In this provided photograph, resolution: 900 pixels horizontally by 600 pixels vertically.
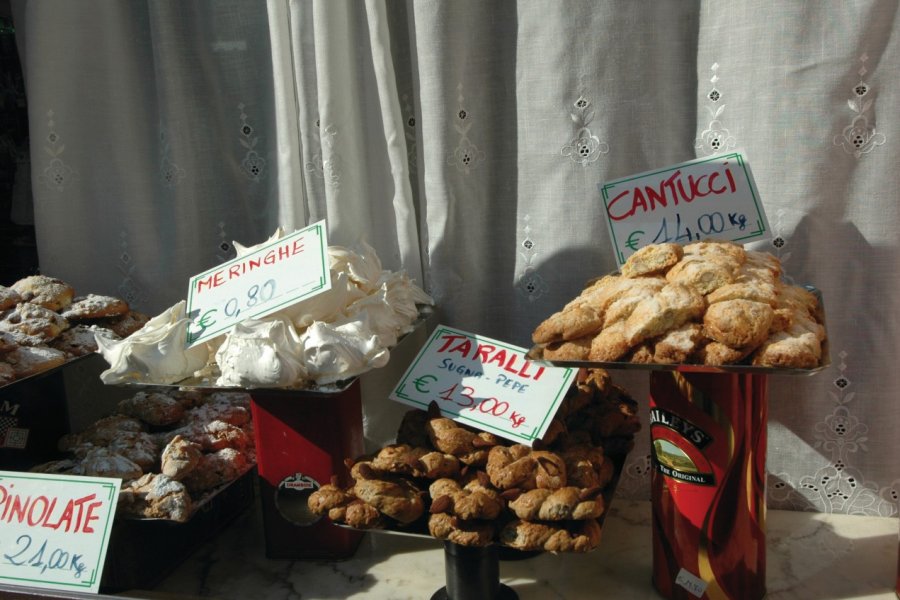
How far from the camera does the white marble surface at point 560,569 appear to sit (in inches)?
48.3

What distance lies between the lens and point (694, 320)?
1.05 metres

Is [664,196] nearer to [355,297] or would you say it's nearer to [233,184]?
[355,297]

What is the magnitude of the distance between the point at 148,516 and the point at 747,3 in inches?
48.6

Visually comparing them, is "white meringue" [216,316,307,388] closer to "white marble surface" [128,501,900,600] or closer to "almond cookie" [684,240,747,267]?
"white marble surface" [128,501,900,600]

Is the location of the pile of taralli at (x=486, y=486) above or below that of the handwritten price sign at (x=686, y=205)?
below

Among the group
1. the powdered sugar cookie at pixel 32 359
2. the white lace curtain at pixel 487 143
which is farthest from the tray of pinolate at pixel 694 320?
the powdered sugar cookie at pixel 32 359

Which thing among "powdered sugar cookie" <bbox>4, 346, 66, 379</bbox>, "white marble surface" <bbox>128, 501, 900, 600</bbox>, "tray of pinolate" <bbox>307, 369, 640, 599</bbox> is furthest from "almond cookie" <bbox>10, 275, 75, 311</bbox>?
"tray of pinolate" <bbox>307, 369, 640, 599</bbox>

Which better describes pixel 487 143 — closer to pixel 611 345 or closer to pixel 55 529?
pixel 611 345

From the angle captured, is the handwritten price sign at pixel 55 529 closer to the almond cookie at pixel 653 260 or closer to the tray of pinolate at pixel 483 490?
the tray of pinolate at pixel 483 490

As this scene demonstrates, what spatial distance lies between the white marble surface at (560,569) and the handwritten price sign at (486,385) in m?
0.28

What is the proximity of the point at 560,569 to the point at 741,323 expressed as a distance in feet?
1.76

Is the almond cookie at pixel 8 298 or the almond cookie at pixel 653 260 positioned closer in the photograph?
the almond cookie at pixel 653 260

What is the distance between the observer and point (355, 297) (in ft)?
4.44

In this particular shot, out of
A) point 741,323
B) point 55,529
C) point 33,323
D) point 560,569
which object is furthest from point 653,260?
point 33,323
